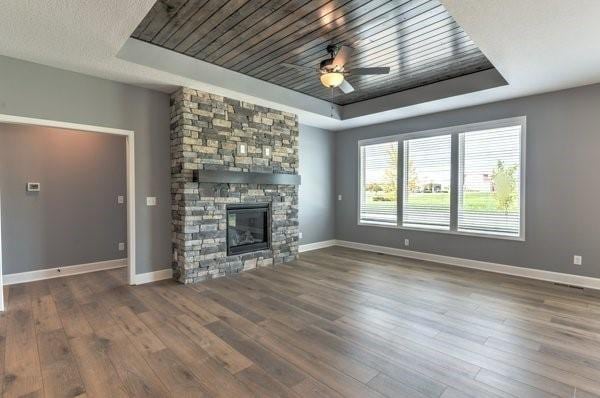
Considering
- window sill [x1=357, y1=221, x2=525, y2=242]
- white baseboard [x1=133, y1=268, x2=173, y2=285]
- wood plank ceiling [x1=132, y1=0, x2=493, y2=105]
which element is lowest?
white baseboard [x1=133, y1=268, x2=173, y2=285]

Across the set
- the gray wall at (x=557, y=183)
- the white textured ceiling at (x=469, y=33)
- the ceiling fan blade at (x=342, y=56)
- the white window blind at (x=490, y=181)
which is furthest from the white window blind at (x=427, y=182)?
the ceiling fan blade at (x=342, y=56)

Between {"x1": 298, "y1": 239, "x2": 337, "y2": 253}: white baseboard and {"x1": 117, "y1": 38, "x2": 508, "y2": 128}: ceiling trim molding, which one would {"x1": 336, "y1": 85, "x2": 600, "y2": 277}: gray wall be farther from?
{"x1": 298, "y1": 239, "x2": 337, "y2": 253}: white baseboard

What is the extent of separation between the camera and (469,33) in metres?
2.79

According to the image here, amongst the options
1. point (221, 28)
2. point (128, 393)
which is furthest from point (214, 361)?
point (221, 28)

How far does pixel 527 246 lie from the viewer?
15.1ft

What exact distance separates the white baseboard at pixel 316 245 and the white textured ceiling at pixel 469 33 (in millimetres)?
3749

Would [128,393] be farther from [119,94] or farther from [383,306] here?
[119,94]

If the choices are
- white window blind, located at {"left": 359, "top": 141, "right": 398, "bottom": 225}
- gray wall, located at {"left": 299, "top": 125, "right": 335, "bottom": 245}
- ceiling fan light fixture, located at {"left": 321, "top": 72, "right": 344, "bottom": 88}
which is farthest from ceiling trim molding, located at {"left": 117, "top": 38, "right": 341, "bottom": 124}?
ceiling fan light fixture, located at {"left": 321, "top": 72, "right": 344, "bottom": 88}

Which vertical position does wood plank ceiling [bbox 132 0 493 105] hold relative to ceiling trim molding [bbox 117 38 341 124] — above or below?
above

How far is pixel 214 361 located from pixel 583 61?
4.89m

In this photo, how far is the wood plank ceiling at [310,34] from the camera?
2834mm

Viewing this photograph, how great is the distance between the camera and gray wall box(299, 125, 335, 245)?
21.3 feet

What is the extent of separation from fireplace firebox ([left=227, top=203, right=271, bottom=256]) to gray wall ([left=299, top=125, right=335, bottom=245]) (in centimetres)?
119

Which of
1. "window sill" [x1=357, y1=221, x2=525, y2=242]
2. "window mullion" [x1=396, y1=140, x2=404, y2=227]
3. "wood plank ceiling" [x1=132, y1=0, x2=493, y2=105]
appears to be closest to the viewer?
"wood plank ceiling" [x1=132, y1=0, x2=493, y2=105]
